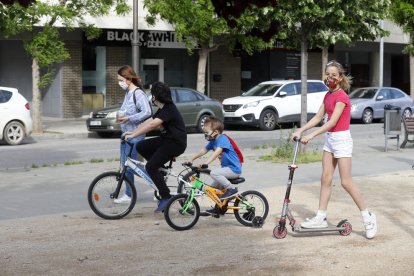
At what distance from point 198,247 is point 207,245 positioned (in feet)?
0.40

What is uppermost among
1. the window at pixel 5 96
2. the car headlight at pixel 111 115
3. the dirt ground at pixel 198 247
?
the window at pixel 5 96

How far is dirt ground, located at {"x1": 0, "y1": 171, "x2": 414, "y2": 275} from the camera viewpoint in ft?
22.3

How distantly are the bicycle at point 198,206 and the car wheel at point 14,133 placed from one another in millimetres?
12195

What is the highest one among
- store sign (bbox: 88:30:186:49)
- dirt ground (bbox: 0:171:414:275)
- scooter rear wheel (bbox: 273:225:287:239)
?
store sign (bbox: 88:30:186:49)

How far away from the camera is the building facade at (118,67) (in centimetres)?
3027

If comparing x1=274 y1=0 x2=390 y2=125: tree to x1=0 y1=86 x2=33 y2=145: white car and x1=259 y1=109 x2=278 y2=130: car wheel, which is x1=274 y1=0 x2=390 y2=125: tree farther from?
x1=259 y1=109 x2=278 y2=130: car wheel

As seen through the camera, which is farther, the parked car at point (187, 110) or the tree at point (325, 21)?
the parked car at point (187, 110)

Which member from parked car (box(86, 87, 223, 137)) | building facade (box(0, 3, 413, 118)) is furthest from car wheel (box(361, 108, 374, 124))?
building facade (box(0, 3, 413, 118))

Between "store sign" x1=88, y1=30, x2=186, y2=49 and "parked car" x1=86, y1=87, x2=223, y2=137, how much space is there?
6878 mm

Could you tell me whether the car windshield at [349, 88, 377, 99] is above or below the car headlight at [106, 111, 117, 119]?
above

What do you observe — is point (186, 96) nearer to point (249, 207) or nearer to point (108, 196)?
point (108, 196)

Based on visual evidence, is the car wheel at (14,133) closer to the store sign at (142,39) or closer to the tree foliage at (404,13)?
the store sign at (142,39)

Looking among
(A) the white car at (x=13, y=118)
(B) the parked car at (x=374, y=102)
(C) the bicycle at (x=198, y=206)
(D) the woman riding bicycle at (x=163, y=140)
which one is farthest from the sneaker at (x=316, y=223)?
(B) the parked car at (x=374, y=102)

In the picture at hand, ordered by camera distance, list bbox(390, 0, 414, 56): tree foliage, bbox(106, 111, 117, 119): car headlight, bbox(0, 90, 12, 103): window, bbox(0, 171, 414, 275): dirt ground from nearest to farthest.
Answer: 1. bbox(0, 171, 414, 275): dirt ground
2. bbox(0, 90, 12, 103): window
3. bbox(106, 111, 117, 119): car headlight
4. bbox(390, 0, 414, 56): tree foliage
